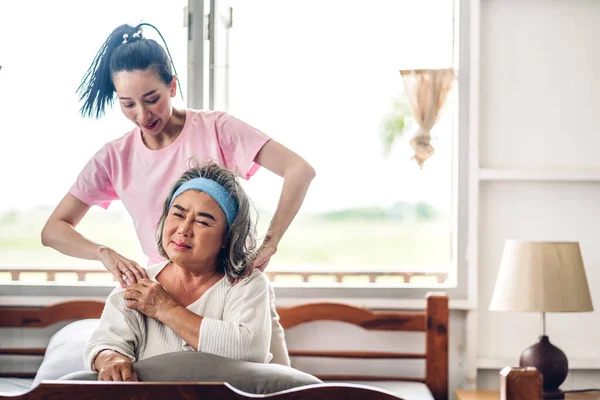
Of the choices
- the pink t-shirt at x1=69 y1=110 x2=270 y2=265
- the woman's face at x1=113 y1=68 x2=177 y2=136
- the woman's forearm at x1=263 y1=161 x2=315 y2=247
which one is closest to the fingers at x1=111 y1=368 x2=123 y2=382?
the pink t-shirt at x1=69 y1=110 x2=270 y2=265

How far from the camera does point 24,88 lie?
279 centimetres

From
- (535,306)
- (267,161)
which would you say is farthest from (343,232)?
(535,306)

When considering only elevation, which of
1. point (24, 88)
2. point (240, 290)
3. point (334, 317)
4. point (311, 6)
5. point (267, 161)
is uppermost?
point (311, 6)

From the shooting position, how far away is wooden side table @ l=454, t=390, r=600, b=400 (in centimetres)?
240

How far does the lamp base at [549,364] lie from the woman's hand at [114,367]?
1.32 meters

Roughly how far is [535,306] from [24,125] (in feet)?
6.47

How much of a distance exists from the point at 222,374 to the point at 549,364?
50.3 inches

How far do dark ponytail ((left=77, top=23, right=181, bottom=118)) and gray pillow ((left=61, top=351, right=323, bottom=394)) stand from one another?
104cm

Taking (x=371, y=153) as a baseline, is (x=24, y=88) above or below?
above

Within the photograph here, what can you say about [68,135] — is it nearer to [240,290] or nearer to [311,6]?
[311,6]

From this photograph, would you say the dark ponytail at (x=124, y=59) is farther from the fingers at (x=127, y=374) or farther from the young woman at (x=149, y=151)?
the fingers at (x=127, y=374)

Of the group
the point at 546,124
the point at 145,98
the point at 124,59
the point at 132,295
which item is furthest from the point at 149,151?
the point at 546,124

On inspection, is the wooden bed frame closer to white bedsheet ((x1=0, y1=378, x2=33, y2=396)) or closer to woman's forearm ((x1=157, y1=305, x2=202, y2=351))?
white bedsheet ((x1=0, y1=378, x2=33, y2=396))

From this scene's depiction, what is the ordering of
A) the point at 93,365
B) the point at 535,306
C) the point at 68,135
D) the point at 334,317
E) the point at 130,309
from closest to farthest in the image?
1. the point at 93,365
2. the point at 130,309
3. the point at 535,306
4. the point at 334,317
5. the point at 68,135
